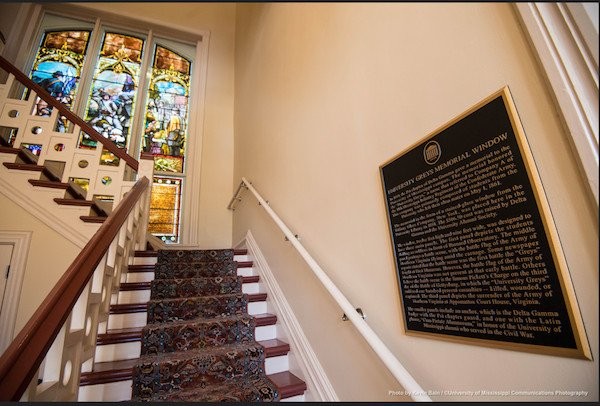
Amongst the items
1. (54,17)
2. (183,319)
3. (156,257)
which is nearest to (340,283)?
(183,319)

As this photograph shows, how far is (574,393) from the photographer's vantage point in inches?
27.0

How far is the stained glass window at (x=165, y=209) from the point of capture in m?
4.48

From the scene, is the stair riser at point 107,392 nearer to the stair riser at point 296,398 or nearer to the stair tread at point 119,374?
the stair tread at point 119,374

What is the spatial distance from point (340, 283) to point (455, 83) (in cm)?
109

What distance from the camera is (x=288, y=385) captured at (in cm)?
170

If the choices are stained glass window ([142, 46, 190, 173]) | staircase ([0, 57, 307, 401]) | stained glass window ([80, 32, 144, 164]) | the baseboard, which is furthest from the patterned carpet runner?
stained glass window ([80, 32, 144, 164])

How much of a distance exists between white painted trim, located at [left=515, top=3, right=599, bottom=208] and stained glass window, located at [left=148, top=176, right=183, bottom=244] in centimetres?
464

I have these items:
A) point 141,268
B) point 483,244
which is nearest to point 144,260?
point 141,268

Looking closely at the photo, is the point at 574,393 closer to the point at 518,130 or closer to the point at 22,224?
the point at 518,130

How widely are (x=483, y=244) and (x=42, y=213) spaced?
11.7ft

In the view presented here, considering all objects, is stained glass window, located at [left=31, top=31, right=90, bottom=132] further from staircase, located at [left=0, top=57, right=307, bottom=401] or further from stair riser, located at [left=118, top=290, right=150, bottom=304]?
stair riser, located at [left=118, top=290, right=150, bottom=304]

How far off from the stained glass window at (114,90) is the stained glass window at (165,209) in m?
0.82

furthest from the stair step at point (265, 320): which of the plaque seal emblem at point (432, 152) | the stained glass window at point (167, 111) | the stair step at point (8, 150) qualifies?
the stained glass window at point (167, 111)

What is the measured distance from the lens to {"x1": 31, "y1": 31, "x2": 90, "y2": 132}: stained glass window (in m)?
4.46
